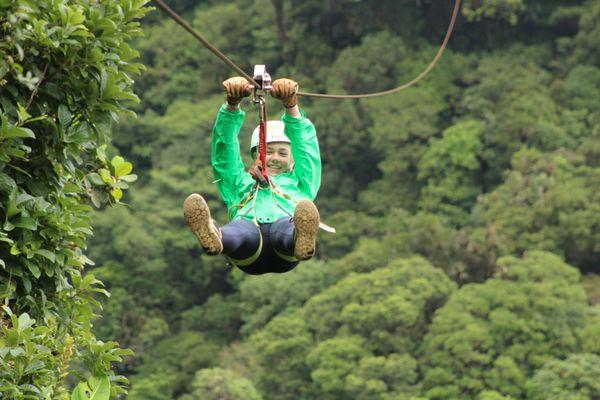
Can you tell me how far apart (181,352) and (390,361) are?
583 cm

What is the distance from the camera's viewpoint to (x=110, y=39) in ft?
21.4

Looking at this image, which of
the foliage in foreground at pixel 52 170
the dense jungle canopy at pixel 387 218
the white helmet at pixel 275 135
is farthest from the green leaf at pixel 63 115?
the dense jungle canopy at pixel 387 218

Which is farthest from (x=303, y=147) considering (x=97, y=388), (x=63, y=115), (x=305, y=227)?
(x=97, y=388)

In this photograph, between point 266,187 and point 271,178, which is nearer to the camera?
point 266,187

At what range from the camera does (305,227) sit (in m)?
6.75

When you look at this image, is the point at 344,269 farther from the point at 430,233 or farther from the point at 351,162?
the point at 351,162

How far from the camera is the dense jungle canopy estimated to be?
2547 cm

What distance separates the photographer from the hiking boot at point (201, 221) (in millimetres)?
6656

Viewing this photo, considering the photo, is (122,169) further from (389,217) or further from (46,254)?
(389,217)

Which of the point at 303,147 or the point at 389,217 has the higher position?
the point at 303,147

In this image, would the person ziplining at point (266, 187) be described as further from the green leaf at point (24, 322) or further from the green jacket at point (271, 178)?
the green leaf at point (24, 322)

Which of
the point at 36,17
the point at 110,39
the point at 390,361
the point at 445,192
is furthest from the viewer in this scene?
the point at 445,192

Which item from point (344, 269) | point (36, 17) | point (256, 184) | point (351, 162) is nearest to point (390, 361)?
point (344, 269)

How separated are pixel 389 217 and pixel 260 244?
997 inches
